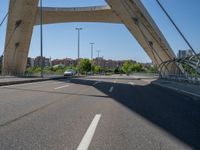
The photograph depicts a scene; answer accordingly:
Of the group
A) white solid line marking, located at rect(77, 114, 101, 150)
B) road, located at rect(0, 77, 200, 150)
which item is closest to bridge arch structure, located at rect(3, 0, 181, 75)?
road, located at rect(0, 77, 200, 150)

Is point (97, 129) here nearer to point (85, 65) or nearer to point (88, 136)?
point (88, 136)

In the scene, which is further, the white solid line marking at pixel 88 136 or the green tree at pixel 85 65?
the green tree at pixel 85 65

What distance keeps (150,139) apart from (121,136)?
54 cm

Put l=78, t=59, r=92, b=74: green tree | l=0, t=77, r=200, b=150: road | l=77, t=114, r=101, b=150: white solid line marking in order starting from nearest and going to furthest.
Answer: l=77, t=114, r=101, b=150: white solid line marking < l=0, t=77, r=200, b=150: road < l=78, t=59, r=92, b=74: green tree

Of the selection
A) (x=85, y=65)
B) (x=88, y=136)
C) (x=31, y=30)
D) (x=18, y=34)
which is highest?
(x=31, y=30)

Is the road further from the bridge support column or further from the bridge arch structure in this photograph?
the bridge support column

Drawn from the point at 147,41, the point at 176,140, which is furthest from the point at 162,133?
the point at 147,41

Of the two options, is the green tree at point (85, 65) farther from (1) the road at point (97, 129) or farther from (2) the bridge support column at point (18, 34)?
(1) the road at point (97, 129)

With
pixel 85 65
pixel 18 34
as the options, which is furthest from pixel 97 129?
pixel 85 65

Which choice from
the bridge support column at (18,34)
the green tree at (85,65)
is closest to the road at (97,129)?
the bridge support column at (18,34)

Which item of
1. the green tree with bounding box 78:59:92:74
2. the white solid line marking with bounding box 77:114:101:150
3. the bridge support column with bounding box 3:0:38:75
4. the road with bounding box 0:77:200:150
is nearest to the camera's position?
the white solid line marking with bounding box 77:114:101:150

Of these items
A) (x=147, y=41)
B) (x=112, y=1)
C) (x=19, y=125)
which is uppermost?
(x=112, y=1)

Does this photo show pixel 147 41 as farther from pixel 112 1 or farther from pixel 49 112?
pixel 49 112

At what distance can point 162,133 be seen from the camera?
7.00 metres
